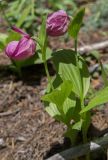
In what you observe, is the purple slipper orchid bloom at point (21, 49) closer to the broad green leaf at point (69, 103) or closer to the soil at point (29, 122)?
the broad green leaf at point (69, 103)

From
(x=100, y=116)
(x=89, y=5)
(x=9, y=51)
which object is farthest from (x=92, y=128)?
(x=89, y=5)

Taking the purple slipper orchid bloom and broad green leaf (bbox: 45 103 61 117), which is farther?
broad green leaf (bbox: 45 103 61 117)

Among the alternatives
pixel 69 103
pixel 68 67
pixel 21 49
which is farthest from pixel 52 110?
pixel 21 49

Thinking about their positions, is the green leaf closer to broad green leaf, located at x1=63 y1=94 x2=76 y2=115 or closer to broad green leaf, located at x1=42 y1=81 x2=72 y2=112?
broad green leaf, located at x1=42 y1=81 x2=72 y2=112

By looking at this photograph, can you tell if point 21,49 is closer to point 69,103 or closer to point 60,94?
point 60,94

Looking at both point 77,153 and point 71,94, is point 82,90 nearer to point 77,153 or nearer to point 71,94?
point 71,94

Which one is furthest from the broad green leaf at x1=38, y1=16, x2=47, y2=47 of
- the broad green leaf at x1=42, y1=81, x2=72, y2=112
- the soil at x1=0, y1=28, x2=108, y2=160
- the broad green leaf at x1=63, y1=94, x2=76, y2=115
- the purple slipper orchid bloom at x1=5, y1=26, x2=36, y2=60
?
the soil at x1=0, y1=28, x2=108, y2=160
